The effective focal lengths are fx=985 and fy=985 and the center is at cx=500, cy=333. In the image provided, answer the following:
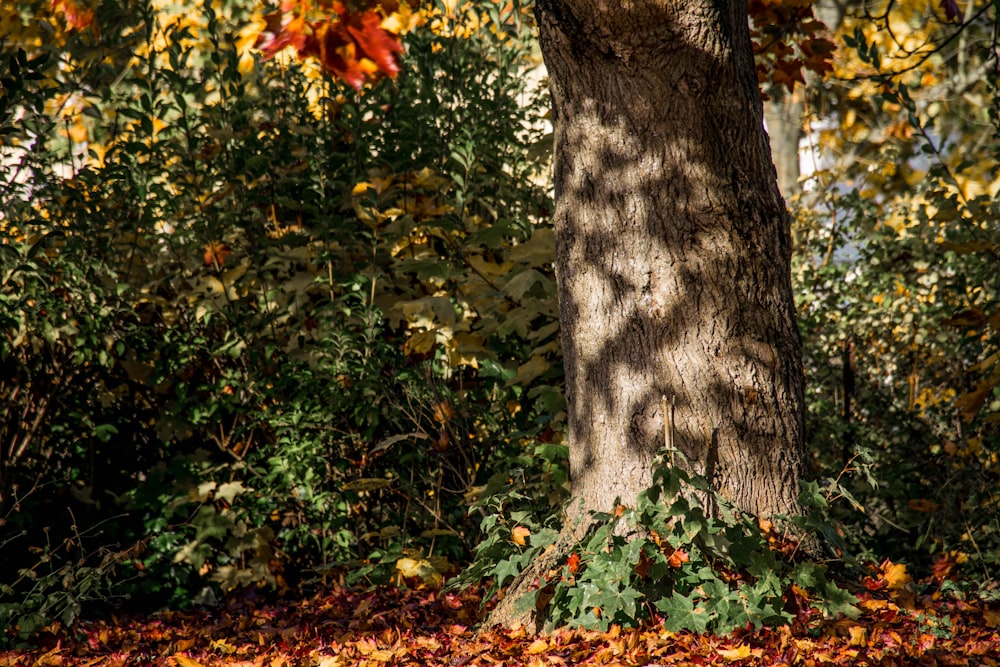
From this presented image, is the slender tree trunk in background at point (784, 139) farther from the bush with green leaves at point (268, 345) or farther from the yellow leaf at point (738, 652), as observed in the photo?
the yellow leaf at point (738, 652)

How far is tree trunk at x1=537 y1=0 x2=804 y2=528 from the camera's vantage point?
10.3 ft

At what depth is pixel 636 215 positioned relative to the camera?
125 inches

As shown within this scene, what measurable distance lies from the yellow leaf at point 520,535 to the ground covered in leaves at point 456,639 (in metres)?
0.30

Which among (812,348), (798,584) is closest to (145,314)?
(798,584)

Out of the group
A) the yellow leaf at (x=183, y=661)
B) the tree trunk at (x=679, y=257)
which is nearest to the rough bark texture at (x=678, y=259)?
the tree trunk at (x=679, y=257)

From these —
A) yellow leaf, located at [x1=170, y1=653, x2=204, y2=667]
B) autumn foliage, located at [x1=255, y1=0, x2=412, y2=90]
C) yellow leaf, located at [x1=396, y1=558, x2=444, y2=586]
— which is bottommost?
yellow leaf, located at [x1=170, y1=653, x2=204, y2=667]

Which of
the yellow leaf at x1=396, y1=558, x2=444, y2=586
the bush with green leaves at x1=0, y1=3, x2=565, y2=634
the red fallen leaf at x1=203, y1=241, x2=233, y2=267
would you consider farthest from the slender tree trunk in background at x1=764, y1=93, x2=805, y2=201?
the yellow leaf at x1=396, y1=558, x2=444, y2=586

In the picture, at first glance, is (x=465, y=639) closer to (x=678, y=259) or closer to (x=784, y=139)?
(x=678, y=259)

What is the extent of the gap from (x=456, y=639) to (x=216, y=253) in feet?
6.43

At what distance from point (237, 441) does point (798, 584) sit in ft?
8.35

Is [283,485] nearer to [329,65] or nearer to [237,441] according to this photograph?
[237,441]

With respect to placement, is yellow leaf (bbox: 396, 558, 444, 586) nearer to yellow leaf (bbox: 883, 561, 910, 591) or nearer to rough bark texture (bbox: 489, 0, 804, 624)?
rough bark texture (bbox: 489, 0, 804, 624)

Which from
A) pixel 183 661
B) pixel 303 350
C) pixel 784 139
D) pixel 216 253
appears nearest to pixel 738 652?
pixel 183 661

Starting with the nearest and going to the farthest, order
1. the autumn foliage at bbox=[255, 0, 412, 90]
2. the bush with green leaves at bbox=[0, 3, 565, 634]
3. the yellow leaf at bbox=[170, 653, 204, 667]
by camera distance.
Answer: the yellow leaf at bbox=[170, 653, 204, 667] → the autumn foliage at bbox=[255, 0, 412, 90] → the bush with green leaves at bbox=[0, 3, 565, 634]
